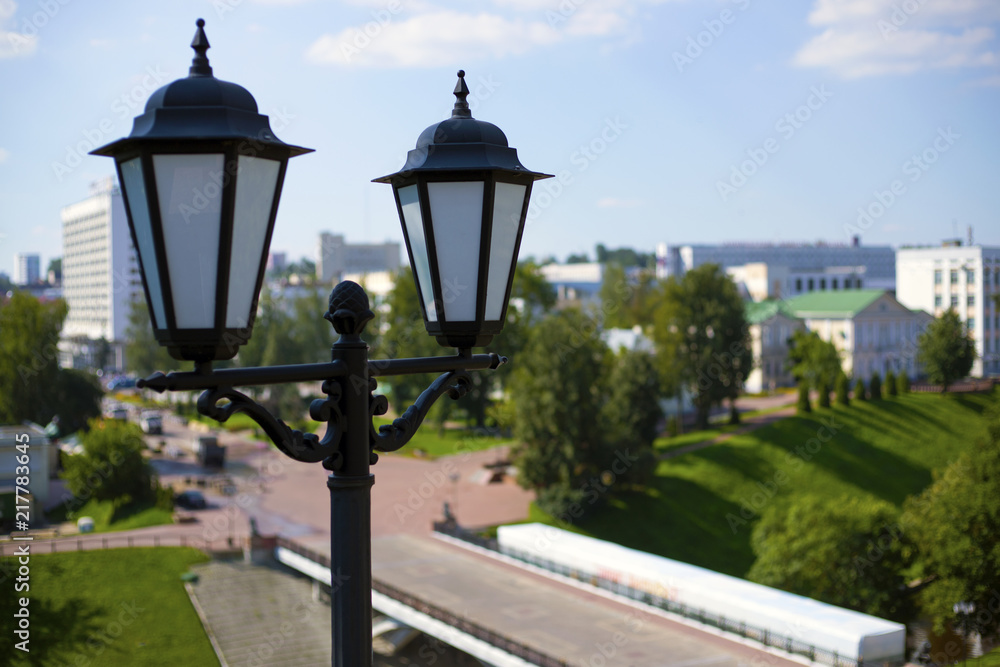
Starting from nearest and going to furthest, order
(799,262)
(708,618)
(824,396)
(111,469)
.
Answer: (708,618) → (111,469) → (824,396) → (799,262)

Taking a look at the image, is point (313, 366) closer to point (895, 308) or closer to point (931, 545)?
point (931, 545)

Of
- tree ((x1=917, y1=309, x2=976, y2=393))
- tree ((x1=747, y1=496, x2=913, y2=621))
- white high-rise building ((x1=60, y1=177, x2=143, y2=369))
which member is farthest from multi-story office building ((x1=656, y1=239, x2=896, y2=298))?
white high-rise building ((x1=60, y1=177, x2=143, y2=369))

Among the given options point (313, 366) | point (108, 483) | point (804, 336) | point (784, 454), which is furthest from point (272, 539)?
point (804, 336)

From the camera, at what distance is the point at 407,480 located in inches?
1252

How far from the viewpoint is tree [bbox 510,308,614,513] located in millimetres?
28672

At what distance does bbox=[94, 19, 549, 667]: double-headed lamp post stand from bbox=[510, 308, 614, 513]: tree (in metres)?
25.9

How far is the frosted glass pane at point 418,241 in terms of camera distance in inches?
106

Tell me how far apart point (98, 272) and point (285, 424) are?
87.2m

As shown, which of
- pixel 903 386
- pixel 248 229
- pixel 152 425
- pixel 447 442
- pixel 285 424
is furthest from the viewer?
pixel 152 425

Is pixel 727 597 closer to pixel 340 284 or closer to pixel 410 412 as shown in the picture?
pixel 410 412

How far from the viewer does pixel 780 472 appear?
107 ft

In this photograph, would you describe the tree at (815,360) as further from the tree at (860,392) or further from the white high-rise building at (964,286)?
the white high-rise building at (964,286)

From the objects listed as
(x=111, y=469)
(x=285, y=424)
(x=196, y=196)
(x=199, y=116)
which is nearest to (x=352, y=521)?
(x=285, y=424)

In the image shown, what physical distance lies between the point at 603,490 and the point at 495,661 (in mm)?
14138
